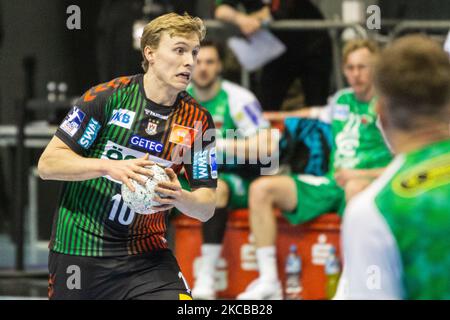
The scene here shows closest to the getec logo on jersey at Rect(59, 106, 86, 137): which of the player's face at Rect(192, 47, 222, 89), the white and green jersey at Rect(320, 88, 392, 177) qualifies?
the player's face at Rect(192, 47, 222, 89)

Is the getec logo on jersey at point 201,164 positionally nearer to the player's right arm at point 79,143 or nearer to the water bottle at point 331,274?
the player's right arm at point 79,143

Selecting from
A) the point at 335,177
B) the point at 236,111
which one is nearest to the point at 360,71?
the point at 335,177

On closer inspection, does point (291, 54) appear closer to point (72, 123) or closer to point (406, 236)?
point (72, 123)

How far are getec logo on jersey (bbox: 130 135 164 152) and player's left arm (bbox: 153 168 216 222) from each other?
250 mm

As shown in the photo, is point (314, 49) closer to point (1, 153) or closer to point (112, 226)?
point (1, 153)

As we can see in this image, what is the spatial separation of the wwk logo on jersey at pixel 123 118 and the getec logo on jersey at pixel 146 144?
0.20 ft

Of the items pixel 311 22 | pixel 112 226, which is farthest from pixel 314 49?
pixel 112 226

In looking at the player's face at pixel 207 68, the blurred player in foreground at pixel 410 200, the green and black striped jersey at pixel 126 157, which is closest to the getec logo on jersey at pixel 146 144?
the green and black striped jersey at pixel 126 157

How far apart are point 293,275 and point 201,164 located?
2745mm

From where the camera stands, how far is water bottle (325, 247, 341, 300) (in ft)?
22.4

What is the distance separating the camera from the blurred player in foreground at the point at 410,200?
2.28m

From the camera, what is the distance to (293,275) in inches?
269

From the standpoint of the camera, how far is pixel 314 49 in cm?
762

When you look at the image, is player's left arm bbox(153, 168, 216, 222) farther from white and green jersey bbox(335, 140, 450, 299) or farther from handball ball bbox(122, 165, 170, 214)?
white and green jersey bbox(335, 140, 450, 299)
